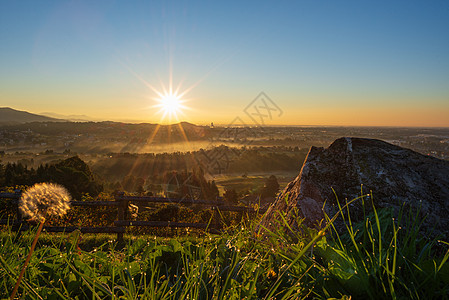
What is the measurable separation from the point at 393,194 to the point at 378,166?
1.15ft

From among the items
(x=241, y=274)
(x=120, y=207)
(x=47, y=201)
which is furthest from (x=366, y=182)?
(x=120, y=207)

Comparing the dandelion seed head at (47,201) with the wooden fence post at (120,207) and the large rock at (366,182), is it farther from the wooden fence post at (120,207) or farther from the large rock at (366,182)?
the wooden fence post at (120,207)

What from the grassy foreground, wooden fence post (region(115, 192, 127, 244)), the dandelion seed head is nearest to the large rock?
the grassy foreground

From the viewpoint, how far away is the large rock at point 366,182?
7.71ft

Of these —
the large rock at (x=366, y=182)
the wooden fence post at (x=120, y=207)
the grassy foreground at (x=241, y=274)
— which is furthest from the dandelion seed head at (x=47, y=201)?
the wooden fence post at (x=120, y=207)

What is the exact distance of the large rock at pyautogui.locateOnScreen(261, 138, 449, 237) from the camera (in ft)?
7.71

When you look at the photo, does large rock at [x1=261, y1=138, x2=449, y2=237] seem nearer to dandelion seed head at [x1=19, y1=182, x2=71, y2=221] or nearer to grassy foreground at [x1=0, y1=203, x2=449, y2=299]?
grassy foreground at [x1=0, y1=203, x2=449, y2=299]

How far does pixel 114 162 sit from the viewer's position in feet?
278

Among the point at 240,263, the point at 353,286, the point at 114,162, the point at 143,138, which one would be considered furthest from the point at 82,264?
the point at 143,138

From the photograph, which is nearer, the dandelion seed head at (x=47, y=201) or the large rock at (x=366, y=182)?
the large rock at (x=366, y=182)

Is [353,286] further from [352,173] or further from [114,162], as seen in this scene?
[114,162]

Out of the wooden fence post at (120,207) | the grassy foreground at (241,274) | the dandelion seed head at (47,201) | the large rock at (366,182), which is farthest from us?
the wooden fence post at (120,207)

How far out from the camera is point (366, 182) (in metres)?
2.61

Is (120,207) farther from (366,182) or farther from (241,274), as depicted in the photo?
(241,274)
